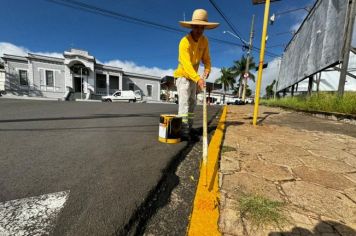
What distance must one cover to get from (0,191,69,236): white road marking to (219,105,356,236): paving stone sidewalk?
104 cm

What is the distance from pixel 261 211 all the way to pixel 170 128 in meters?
1.77

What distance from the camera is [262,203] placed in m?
1.44

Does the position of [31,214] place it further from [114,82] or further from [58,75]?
[114,82]

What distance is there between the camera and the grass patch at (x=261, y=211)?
4.12 ft

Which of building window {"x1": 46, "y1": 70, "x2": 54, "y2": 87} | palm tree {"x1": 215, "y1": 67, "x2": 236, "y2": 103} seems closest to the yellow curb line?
building window {"x1": 46, "y1": 70, "x2": 54, "y2": 87}

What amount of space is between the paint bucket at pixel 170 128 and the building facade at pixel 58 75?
2537 cm

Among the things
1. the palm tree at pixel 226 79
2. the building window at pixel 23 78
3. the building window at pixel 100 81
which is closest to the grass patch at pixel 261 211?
the building window at pixel 23 78

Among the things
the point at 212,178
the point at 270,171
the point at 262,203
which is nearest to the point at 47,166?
the point at 212,178

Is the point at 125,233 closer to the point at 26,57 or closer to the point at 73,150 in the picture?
the point at 73,150

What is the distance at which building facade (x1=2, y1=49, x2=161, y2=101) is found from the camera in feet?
78.6

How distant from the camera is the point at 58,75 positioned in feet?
83.5

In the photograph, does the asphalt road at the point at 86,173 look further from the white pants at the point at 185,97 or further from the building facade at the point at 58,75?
the building facade at the point at 58,75

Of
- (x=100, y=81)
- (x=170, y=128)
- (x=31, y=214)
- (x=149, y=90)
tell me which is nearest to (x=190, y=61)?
(x=170, y=128)

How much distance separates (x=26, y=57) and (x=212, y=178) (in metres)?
29.8
